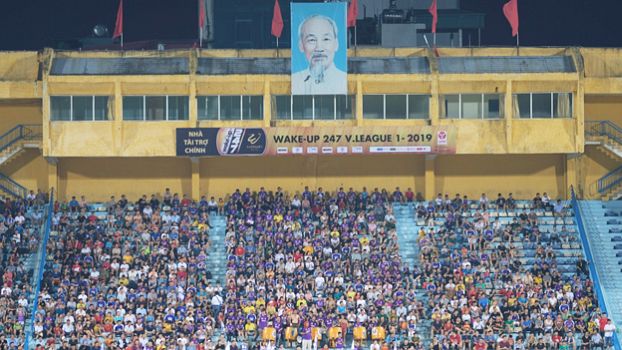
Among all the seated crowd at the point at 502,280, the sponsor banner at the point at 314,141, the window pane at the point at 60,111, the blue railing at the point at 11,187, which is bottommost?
the seated crowd at the point at 502,280

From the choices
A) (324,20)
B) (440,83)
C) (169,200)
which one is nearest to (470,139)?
(440,83)

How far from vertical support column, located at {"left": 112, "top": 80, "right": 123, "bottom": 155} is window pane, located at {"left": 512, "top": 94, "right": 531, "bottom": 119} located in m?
18.0

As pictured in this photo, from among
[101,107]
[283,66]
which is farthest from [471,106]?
[101,107]

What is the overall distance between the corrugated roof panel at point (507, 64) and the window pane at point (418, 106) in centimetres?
157

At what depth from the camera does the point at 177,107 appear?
3295 inches

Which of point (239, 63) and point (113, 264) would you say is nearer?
point (113, 264)

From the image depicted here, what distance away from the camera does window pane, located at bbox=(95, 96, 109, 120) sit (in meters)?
83.6

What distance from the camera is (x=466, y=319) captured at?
238ft

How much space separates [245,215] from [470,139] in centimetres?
1117

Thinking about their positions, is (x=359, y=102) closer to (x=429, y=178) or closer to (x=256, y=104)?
(x=256, y=104)

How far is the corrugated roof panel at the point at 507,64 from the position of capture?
276ft

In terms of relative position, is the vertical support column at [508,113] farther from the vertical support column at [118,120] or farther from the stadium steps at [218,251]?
the vertical support column at [118,120]

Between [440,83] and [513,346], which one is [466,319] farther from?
[440,83]

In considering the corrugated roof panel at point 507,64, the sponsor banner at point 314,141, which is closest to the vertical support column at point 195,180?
the sponsor banner at point 314,141
